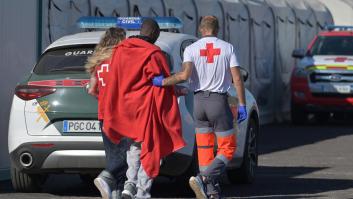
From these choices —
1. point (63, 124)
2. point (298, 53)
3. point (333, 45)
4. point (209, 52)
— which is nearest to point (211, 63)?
point (209, 52)

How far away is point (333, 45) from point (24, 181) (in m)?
15.3

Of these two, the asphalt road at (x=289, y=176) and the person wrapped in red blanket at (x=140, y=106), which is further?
the asphalt road at (x=289, y=176)

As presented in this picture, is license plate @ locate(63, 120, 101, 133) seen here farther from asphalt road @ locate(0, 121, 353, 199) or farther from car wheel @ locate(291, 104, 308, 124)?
car wheel @ locate(291, 104, 308, 124)

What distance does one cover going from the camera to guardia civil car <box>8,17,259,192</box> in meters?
11.8

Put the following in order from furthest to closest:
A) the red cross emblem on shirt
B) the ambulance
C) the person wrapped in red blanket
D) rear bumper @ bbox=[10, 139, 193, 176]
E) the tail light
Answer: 1. the ambulance
2. the tail light
3. rear bumper @ bbox=[10, 139, 193, 176]
4. the red cross emblem on shirt
5. the person wrapped in red blanket

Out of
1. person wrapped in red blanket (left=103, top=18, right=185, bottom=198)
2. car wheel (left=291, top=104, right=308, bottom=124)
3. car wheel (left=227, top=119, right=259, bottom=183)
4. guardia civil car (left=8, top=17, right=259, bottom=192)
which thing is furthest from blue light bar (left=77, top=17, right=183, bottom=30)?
car wheel (left=291, top=104, right=308, bottom=124)

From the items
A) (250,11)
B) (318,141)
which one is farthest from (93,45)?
(250,11)

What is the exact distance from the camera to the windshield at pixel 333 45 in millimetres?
26641

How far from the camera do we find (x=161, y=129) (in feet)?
34.6

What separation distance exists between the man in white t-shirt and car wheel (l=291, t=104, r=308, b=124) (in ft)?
50.1

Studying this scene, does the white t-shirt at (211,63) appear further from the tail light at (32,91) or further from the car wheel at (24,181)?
the car wheel at (24,181)

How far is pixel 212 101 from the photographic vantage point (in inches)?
447

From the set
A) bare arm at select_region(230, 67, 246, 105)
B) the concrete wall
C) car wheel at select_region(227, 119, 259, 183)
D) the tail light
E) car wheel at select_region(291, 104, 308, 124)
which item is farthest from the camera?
car wheel at select_region(291, 104, 308, 124)

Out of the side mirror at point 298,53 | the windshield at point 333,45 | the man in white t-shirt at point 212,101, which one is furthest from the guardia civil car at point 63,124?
the windshield at point 333,45
